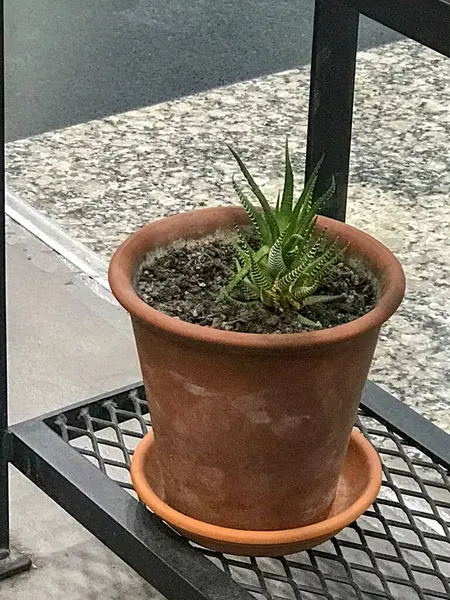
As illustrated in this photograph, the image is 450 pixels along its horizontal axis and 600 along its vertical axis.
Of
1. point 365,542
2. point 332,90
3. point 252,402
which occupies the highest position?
point 332,90

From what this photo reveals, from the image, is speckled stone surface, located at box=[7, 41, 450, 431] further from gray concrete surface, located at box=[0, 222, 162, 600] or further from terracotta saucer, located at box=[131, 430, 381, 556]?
terracotta saucer, located at box=[131, 430, 381, 556]

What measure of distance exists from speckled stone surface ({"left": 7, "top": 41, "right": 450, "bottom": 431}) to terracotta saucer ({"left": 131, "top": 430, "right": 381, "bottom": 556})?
1.45 feet

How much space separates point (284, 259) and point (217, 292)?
0.31 ft

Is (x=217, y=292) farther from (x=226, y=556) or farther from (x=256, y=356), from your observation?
(x=226, y=556)

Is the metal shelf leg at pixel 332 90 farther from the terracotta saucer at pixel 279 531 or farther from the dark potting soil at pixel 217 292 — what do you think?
the terracotta saucer at pixel 279 531

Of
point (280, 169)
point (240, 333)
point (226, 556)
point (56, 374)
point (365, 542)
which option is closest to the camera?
point (240, 333)

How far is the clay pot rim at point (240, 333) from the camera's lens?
0.91 m

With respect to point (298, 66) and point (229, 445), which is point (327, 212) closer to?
point (229, 445)

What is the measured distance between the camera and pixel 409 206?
6.81 ft

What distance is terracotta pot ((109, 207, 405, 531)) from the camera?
926 mm

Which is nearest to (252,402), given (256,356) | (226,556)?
(256,356)

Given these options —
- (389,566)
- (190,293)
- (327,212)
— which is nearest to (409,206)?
(327,212)

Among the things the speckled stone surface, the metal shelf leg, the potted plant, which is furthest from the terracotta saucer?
the speckled stone surface

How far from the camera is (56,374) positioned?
5.18 feet
